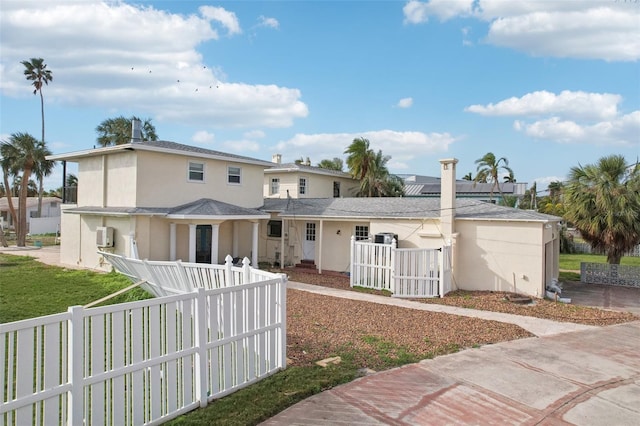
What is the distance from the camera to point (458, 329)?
30.2ft

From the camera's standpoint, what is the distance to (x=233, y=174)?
66.7ft

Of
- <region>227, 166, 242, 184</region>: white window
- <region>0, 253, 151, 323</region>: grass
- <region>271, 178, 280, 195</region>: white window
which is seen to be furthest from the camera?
<region>271, 178, 280, 195</region>: white window

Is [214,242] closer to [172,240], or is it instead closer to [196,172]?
[172,240]

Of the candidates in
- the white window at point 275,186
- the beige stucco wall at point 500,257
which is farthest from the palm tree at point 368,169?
the beige stucco wall at point 500,257

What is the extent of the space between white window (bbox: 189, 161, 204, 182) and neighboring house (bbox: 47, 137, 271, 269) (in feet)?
0.14

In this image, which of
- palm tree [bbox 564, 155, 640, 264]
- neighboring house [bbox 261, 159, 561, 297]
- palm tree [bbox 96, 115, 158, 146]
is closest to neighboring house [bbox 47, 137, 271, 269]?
neighboring house [bbox 261, 159, 561, 297]

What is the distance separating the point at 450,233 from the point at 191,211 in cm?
980

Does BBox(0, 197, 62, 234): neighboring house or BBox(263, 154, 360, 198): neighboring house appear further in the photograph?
BBox(0, 197, 62, 234): neighboring house

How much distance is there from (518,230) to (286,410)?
1157 centimetres

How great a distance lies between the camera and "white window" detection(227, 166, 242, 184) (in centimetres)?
2012

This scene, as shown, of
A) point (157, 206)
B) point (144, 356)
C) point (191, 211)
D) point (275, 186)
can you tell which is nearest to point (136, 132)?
point (157, 206)

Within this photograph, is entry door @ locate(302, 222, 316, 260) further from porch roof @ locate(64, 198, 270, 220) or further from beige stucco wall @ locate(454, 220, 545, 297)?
beige stucco wall @ locate(454, 220, 545, 297)

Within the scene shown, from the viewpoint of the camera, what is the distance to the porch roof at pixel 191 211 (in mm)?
16250

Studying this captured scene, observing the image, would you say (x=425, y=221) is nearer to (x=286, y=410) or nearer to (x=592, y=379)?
(x=592, y=379)
